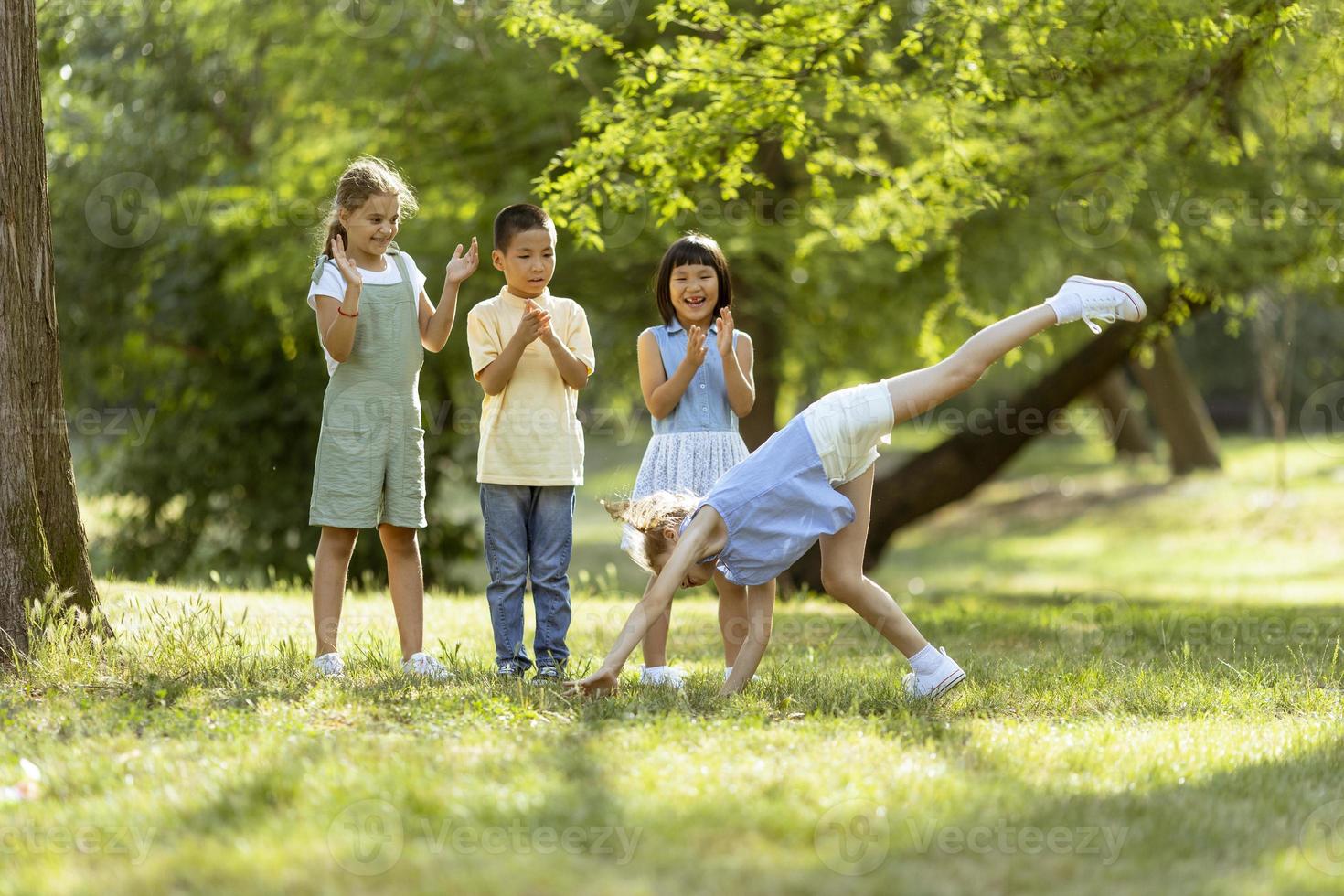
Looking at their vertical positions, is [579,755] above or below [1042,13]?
below

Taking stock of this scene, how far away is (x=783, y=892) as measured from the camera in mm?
3021

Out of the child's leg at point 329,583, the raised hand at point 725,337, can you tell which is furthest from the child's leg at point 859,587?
the child's leg at point 329,583

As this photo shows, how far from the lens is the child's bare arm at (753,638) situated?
514cm

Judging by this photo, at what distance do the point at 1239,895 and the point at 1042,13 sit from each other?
5.59 metres

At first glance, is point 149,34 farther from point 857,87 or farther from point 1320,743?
point 1320,743

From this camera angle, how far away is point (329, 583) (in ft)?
18.1

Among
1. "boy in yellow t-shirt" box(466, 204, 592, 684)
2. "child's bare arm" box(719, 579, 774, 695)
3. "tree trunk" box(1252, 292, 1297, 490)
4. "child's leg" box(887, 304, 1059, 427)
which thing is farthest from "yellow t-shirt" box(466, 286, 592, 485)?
"tree trunk" box(1252, 292, 1297, 490)

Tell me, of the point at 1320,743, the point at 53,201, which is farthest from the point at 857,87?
the point at 53,201

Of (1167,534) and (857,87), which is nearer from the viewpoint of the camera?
(857,87)

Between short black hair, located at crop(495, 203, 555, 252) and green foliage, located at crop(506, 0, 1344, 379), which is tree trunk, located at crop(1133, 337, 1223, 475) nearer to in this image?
green foliage, located at crop(506, 0, 1344, 379)

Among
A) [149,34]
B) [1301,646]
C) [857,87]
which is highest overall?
[149,34]

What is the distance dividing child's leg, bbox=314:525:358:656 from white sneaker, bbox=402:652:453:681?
0.33 metres

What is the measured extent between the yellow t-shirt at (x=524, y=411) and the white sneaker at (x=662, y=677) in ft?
2.74

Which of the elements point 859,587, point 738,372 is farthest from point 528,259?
point 859,587
